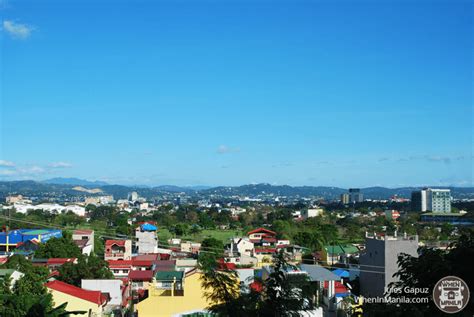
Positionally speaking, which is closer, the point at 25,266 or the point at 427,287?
the point at 427,287

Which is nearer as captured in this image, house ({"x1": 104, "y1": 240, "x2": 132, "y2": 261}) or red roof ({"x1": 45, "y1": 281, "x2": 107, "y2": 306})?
red roof ({"x1": 45, "y1": 281, "x2": 107, "y2": 306})

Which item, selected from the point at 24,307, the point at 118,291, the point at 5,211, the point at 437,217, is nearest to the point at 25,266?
the point at 118,291

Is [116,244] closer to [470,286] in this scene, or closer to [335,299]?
[335,299]

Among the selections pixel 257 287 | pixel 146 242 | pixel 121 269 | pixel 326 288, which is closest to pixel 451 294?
pixel 257 287

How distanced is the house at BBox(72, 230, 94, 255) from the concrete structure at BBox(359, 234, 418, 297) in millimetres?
13832

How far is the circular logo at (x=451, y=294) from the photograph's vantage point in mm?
3439

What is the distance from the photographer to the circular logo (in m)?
3.44

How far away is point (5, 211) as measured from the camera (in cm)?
4188

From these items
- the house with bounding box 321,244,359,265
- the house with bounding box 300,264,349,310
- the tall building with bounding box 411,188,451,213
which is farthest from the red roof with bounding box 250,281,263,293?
the tall building with bounding box 411,188,451,213

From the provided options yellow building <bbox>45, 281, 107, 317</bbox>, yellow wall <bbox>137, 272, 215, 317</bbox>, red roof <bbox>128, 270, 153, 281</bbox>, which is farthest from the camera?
red roof <bbox>128, 270, 153, 281</bbox>

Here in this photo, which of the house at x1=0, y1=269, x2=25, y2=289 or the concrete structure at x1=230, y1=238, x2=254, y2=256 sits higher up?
the house at x1=0, y1=269, x2=25, y2=289

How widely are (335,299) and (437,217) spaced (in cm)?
4373

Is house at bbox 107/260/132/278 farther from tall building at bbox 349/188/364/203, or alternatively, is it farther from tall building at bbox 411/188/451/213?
tall building at bbox 349/188/364/203

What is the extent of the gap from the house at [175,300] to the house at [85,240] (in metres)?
14.2
